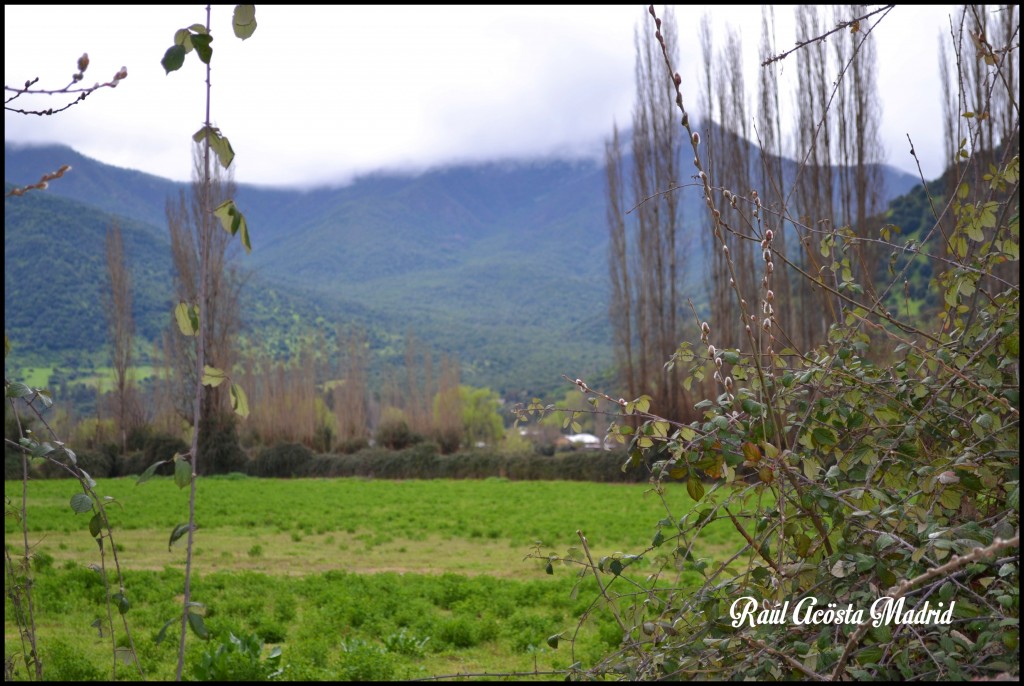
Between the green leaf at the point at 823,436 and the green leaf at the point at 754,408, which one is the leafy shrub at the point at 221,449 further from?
the green leaf at the point at 754,408

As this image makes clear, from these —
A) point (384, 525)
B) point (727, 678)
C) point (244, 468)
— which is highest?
point (727, 678)

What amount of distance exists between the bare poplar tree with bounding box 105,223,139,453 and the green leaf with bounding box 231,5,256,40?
2900 centimetres

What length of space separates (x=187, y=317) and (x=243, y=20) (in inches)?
17.8

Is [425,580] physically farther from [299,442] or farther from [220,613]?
[299,442]

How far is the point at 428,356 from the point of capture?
34.9 meters

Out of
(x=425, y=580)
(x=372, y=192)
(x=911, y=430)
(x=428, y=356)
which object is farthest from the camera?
(x=372, y=192)

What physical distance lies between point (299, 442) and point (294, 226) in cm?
13021

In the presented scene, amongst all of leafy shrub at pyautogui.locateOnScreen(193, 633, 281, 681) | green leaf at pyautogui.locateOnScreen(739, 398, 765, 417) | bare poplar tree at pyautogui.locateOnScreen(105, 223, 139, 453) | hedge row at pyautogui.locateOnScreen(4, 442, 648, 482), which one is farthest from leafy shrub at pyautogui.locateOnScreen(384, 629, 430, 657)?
bare poplar tree at pyautogui.locateOnScreen(105, 223, 139, 453)

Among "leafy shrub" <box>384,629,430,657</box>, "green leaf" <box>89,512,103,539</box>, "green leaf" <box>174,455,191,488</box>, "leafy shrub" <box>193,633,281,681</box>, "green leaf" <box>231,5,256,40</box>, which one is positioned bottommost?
"leafy shrub" <box>384,629,430,657</box>

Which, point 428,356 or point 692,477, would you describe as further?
point 428,356

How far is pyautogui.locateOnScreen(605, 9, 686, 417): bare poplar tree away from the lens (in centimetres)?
2131

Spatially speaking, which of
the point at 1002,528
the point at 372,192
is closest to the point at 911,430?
the point at 1002,528

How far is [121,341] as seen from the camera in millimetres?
27969

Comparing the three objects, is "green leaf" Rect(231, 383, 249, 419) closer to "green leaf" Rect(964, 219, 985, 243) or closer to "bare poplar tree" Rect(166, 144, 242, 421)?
"green leaf" Rect(964, 219, 985, 243)
